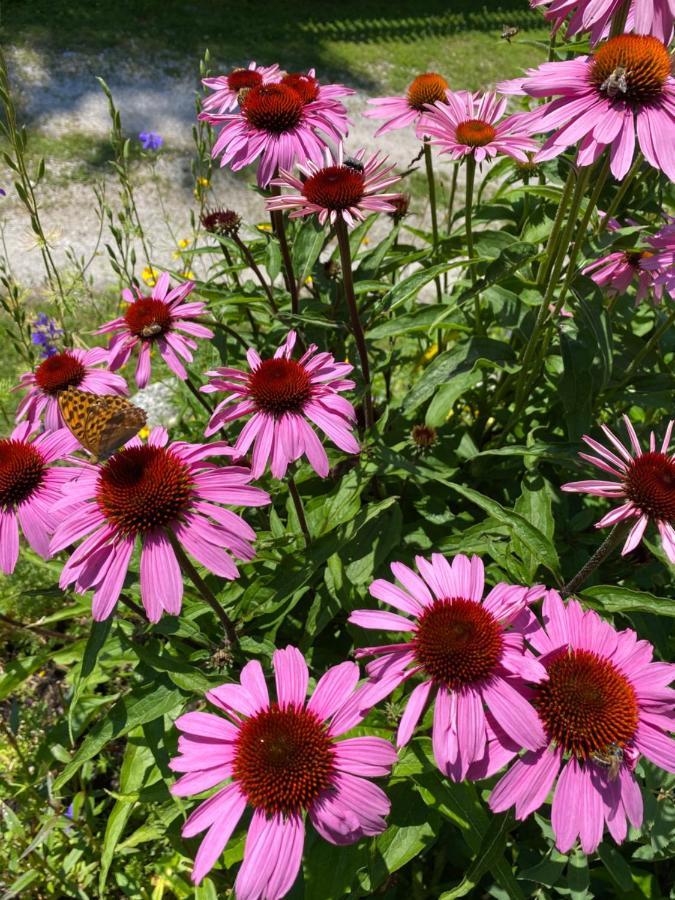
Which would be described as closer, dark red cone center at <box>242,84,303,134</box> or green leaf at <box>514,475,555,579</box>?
green leaf at <box>514,475,555,579</box>

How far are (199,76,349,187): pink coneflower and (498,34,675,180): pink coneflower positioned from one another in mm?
601

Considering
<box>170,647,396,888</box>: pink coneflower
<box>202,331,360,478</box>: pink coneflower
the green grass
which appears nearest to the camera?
<box>170,647,396,888</box>: pink coneflower

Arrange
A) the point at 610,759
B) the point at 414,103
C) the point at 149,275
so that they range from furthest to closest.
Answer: the point at 149,275 → the point at 414,103 → the point at 610,759

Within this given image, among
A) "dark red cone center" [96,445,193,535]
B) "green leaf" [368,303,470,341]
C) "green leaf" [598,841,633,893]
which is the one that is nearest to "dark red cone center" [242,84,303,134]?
"green leaf" [368,303,470,341]

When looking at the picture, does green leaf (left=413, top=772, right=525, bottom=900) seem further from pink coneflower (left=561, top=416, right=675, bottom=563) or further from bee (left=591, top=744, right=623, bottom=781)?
pink coneflower (left=561, top=416, right=675, bottom=563)

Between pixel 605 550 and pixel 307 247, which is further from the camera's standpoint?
pixel 307 247

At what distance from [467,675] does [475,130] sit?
51.0 inches

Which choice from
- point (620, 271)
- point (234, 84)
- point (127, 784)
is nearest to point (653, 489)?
point (620, 271)

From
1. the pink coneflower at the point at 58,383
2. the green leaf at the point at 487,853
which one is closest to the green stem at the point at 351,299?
the pink coneflower at the point at 58,383

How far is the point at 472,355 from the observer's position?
1.76 meters

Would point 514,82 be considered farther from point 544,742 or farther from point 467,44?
point 467,44

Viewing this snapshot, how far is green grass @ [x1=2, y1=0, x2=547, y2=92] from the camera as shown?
8258mm

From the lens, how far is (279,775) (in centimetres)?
101

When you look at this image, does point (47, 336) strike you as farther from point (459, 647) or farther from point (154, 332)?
point (459, 647)
